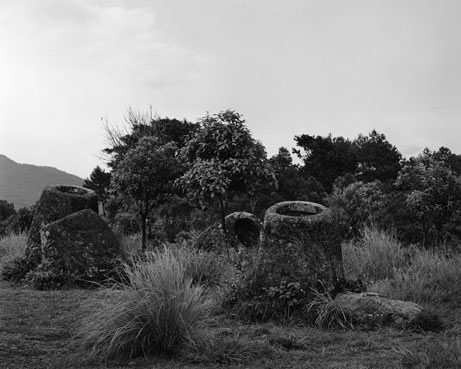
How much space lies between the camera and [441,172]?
12.6 m

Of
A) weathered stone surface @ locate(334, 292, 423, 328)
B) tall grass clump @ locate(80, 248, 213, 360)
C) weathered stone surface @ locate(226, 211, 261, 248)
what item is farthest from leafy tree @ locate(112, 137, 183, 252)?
tall grass clump @ locate(80, 248, 213, 360)

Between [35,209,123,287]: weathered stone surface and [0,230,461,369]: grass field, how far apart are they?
1857 millimetres

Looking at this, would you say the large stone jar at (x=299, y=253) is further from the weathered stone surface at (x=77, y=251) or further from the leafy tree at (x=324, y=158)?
the leafy tree at (x=324, y=158)

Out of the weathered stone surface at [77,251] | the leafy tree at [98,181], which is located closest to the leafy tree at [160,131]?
the leafy tree at [98,181]

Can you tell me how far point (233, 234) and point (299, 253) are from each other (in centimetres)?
574

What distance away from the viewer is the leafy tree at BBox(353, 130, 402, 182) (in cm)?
3334

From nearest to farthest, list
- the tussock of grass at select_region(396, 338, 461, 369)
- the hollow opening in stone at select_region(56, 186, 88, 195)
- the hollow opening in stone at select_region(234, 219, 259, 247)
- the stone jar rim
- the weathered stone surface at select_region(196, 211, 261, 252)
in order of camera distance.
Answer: the tussock of grass at select_region(396, 338, 461, 369) → the stone jar rim → the hollow opening in stone at select_region(56, 186, 88, 195) → the weathered stone surface at select_region(196, 211, 261, 252) → the hollow opening in stone at select_region(234, 219, 259, 247)

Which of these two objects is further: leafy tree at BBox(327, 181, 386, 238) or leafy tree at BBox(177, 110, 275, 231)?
leafy tree at BBox(327, 181, 386, 238)

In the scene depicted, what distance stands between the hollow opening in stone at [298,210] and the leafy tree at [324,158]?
25768 millimetres

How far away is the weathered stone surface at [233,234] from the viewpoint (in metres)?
11.6

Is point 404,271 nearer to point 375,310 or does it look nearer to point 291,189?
point 375,310

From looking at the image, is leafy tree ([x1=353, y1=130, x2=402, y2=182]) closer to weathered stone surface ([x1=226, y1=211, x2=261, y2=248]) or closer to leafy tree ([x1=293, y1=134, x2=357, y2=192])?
leafy tree ([x1=293, y1=134, x2=357, y2=192])

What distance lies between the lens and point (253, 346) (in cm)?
482

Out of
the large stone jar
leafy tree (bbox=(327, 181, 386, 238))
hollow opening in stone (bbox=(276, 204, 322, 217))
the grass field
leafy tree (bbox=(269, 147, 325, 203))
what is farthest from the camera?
leafy tree (bbox=(269, 147, 325, 203))
